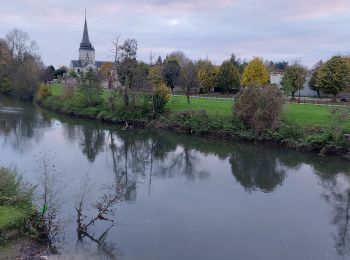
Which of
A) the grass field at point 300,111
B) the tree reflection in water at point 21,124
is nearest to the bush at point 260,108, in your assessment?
the grass field at point 300,111

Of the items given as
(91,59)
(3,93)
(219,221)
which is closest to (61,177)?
(219,221)

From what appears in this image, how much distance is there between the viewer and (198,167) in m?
26.9

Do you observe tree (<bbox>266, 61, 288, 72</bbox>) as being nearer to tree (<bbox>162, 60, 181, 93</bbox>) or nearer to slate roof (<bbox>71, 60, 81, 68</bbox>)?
tree (<bbox>162, 60, 181, 93</bbox>)

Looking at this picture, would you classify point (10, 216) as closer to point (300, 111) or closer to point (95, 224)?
point (95, 224)

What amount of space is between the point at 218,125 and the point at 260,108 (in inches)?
180

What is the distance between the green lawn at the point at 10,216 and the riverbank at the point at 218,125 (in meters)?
22.9

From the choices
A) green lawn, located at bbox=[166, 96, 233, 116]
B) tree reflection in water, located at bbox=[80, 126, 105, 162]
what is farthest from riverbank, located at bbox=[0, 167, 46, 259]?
green lawn, located at bbox=[166, 96, 233, 116]

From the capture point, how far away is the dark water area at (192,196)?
48.6 ft

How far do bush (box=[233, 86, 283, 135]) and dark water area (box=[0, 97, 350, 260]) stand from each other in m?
2.35

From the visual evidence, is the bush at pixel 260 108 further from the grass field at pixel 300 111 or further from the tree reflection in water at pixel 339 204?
the tree reflection in water at pixel 339 204

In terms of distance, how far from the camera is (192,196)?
66.8 ft

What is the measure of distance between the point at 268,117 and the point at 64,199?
21.0m

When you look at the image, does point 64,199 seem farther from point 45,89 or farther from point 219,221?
point 45,89

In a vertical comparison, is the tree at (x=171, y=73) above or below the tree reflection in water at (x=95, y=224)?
above
